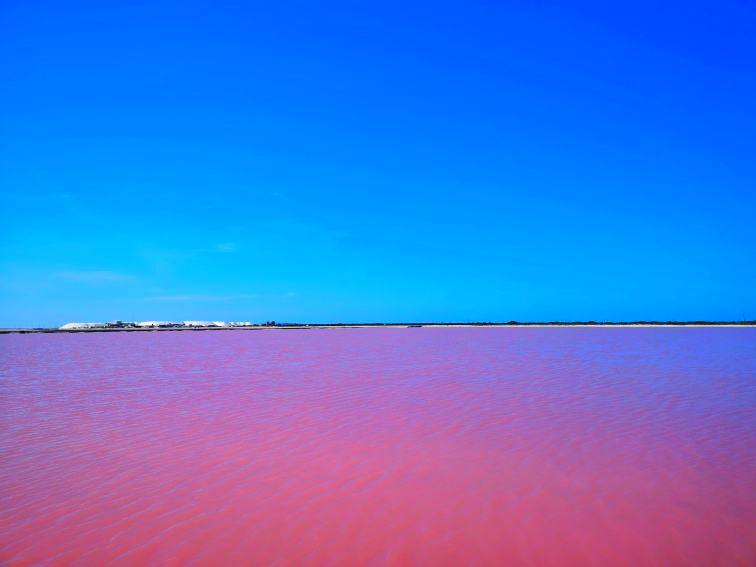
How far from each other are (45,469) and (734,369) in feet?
58.8

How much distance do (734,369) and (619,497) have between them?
13691 mm

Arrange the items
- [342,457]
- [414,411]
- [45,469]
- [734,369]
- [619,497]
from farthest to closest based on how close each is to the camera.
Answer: [734,369], [414,411], [342,457], [45,469], [619,497]

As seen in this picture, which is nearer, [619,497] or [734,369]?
[619,497]

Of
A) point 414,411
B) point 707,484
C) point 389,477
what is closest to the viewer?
point 707,484

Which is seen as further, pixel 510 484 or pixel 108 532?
pixel 510 484

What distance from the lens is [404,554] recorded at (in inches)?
139

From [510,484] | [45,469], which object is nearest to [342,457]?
[510,484]

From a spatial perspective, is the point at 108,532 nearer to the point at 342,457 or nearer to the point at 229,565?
the point at 229,565

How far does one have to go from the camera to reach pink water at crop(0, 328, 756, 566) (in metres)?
3.64

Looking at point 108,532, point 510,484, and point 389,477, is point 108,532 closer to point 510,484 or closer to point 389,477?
point 389,477

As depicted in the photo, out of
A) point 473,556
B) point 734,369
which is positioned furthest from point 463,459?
point 734,369

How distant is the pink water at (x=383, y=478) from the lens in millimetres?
3640

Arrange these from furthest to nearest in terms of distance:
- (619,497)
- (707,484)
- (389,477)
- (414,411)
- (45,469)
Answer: (414,411) < (45,469) < (389,477) < (707,484) < (619,497)

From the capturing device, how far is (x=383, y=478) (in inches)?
202
